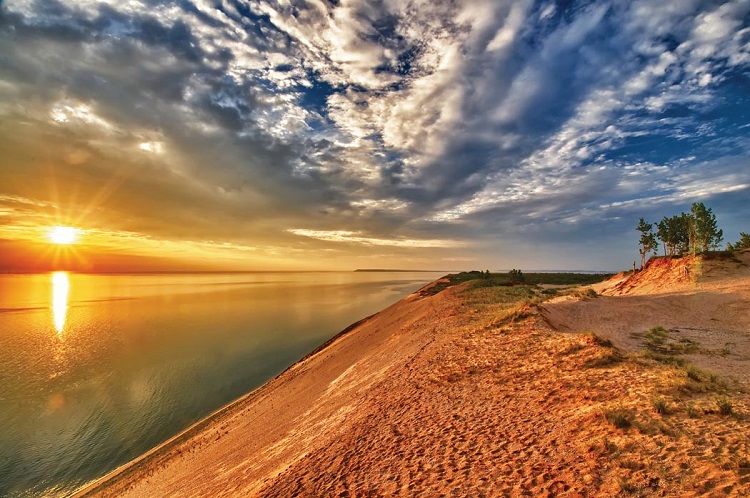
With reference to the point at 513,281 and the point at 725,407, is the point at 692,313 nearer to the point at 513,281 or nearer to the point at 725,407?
the point at 725,407

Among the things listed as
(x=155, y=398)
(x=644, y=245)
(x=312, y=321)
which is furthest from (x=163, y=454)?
(x=644, y=245)

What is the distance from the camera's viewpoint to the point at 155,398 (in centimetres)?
2158

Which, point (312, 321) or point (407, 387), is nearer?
point (407, 387)

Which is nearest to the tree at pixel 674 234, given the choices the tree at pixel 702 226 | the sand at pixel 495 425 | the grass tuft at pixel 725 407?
the tree at pixel 702 226

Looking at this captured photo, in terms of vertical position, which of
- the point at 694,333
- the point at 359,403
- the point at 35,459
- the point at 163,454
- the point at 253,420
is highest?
the point at 694,333

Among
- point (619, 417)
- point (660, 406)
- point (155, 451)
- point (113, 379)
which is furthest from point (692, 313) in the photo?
point (113, 379)

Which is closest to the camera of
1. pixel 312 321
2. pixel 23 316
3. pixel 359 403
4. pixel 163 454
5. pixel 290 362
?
pixel 359 403

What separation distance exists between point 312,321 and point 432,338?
1288 inches

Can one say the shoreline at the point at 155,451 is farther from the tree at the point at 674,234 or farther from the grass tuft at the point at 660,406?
the tree at the point at 674,234

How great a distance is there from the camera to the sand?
210 inches

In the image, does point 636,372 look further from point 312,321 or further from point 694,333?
point 312,321

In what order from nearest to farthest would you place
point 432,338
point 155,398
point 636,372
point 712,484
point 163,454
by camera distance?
point 712,484
point 636,372
point 163,454
point 432,338
point 155,398

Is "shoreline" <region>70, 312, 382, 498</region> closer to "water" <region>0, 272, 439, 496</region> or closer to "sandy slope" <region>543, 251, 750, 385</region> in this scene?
"water" <region>0, 272, 439, 496</region>

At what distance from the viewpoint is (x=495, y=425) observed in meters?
7.49
